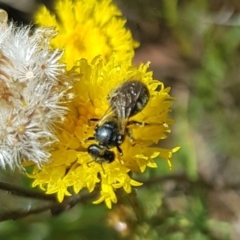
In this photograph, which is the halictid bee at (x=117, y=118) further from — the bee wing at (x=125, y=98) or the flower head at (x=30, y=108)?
the flower head at (x=30, y=108)

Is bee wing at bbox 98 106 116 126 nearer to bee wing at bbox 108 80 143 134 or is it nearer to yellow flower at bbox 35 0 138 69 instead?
bee wing at bbox 108 80 143 134

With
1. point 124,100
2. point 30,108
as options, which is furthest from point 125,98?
point 30,108

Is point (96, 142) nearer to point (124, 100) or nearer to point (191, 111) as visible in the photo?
point (124, 100)

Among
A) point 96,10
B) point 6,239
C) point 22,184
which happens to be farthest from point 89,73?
point 6,239


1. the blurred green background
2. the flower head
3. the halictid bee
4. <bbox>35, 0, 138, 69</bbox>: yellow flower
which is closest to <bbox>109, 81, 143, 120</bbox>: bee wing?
the halictid bee

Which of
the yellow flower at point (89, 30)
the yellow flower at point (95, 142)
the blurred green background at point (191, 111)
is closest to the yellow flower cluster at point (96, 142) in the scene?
the yellow flower at point (95, 142)

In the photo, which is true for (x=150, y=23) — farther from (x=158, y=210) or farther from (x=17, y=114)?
(x=17, y=114)
